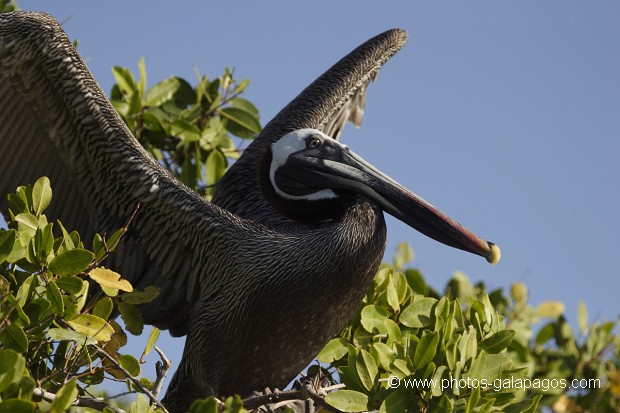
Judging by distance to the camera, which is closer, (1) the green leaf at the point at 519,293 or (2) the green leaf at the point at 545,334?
(1) the green leaf at the point at 519,293

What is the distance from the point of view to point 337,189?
5383 mm

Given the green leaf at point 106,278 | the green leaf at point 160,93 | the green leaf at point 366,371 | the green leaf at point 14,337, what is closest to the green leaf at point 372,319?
the green leaf at point 366,371

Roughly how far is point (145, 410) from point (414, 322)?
5.49 ft

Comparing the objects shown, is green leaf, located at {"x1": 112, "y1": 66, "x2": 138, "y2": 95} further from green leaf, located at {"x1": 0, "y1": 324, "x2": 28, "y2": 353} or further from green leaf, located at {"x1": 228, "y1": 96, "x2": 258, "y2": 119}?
green leaf, located at {"x1": 0, "y1": 324, "x2": 28, "y2": 353}

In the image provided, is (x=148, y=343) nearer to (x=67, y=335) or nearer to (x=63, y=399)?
(x=67, y=335)

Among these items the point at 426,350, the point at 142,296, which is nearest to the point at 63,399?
the point at 142,296

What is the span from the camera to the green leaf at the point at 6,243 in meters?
4.02

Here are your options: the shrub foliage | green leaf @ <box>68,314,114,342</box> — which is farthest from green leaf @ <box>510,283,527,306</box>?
green leaf @ <box>68,314,114,342</box>

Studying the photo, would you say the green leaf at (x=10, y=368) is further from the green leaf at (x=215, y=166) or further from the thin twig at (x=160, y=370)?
the green leaf at (x=215, y=166)

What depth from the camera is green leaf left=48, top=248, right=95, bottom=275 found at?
404 centimetres

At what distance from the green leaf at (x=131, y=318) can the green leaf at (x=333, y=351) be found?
90cm

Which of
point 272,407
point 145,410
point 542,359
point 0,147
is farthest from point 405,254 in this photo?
point 145,410

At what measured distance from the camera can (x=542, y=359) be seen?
22.3 feet

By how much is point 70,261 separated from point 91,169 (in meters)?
1.32
